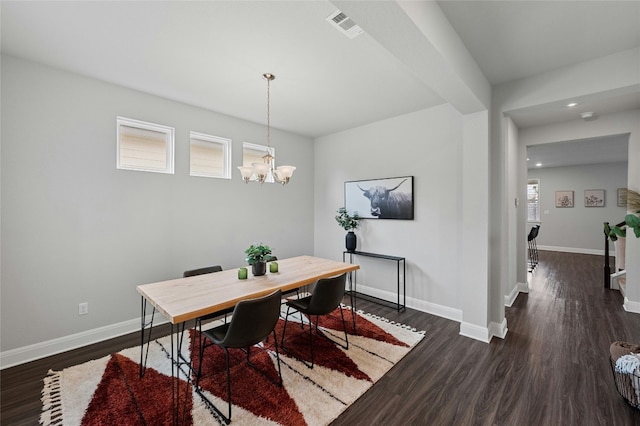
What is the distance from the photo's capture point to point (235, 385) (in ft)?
7.19

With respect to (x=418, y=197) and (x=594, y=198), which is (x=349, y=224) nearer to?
(x=418, y=197)

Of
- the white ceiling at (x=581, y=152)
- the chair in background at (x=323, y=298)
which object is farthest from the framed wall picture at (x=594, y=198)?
the chair in background at (x=323, y=298)

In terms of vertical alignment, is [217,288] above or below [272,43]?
below

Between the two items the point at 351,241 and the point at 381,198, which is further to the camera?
the point at 351,241

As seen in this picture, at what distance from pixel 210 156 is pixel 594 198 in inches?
406

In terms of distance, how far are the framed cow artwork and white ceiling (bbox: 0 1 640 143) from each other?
1288 millimetres

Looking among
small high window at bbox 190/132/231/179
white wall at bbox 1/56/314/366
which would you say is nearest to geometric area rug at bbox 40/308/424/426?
white wall at bbox 1/56/314/366

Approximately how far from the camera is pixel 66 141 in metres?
2.78

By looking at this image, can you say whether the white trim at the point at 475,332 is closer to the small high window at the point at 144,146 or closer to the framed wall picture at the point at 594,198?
the small high window at the point at 144,146

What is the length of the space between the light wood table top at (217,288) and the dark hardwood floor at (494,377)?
1.05m

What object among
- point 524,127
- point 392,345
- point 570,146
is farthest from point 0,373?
point 570,146

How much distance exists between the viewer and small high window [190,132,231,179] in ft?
12.5

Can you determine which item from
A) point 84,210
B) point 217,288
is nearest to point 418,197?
point 217,288

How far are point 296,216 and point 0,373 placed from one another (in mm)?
3815
